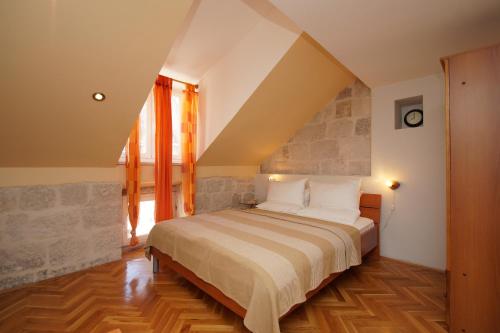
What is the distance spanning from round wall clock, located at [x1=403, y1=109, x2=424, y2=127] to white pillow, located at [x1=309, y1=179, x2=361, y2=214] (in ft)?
3.00

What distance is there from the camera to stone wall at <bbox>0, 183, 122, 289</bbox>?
2.08 metres

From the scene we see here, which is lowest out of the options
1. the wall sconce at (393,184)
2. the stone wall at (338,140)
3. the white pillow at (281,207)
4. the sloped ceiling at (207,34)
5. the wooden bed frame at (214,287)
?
the wooden bed frame at (214,287)

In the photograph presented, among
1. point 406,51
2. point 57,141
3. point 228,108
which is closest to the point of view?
point 406,51

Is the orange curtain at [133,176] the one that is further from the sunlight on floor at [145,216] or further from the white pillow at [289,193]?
the white pillow at [289,193]

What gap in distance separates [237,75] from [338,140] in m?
1.63

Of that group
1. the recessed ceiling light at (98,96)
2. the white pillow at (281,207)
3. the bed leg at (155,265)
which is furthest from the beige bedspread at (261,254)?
the recessed ceiling light at (98,96)

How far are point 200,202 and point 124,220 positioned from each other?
1.07 m

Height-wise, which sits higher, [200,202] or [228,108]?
[228,108]

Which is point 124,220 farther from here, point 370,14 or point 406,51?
point 406,51

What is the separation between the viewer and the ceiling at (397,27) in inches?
57.6

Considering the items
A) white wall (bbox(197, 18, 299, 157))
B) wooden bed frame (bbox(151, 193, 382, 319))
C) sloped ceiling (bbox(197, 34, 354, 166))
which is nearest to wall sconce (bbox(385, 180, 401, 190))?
wooden bed frame (bbox(151, 193, 382, 319))

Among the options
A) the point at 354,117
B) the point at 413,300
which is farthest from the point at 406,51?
the point at 413,300

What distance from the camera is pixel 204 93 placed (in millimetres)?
3373

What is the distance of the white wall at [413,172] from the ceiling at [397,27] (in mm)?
453
